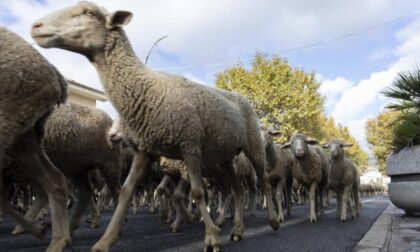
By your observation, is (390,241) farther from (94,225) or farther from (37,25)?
(94,225)

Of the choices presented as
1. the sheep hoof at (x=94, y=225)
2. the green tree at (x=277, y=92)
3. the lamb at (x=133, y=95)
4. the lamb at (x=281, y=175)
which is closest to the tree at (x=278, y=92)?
the green tree at (x=277, y=92)

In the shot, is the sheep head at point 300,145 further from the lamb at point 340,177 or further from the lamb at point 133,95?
the lamb at point 133,95

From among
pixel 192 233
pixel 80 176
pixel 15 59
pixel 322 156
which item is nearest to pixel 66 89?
pixel 15 59

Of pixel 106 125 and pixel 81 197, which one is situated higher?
pixel 106 125

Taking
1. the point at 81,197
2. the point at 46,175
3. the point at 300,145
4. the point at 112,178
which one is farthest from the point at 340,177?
the point at 46,175

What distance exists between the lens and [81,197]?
6633 millimetres

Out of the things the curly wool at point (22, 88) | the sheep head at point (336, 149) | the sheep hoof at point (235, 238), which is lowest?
the sheep hoof at point (235, 238)

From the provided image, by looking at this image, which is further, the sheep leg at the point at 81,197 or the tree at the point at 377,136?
the tree at the point at 377,136

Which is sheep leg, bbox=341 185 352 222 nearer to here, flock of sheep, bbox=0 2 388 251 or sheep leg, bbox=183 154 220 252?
flock of sheep, bbox=0 2 388 251

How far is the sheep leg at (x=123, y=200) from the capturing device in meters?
4.43

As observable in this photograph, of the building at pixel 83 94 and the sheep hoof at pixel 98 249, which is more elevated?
the building at pixel 83 94

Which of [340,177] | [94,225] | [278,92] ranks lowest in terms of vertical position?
[94,225]

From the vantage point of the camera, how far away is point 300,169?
11.0 m

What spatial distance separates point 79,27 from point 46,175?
153cm
